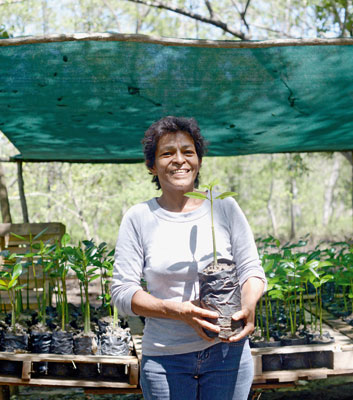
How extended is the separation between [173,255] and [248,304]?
0.78ft

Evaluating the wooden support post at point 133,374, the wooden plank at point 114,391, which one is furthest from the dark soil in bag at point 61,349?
the wooden support post at point 133,374

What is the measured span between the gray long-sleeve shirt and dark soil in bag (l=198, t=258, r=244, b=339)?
0.07 meters

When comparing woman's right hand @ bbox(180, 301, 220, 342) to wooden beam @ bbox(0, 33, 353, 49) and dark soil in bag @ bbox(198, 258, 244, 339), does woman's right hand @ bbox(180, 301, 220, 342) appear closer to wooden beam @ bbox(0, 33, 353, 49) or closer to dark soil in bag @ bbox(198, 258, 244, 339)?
dark soil in bag @ bbox(198, 258, 244, 339)

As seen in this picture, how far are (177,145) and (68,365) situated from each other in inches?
65.2

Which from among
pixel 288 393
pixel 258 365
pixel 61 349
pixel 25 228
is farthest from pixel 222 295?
pixel 25 228

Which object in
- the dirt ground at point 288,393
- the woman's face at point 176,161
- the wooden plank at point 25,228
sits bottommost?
the dirt ground at point 288,393

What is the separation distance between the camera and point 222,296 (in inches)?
46.7

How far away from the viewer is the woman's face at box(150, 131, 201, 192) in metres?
1.36

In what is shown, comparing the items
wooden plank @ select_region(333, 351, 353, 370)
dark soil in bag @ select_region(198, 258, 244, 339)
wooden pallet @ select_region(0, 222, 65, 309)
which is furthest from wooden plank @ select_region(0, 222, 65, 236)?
dark soil in bag @ select_region(198, 258, 244, 339)

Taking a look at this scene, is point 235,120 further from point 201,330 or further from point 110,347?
point 201,330

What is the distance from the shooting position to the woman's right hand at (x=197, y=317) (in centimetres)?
115

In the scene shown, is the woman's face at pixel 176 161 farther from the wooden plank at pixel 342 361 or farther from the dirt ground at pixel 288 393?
the dirt ground at pixel 288 393

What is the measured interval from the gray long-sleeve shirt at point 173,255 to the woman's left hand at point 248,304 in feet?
0.08

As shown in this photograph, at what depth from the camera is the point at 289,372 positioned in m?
2.41
